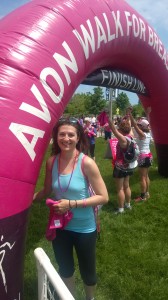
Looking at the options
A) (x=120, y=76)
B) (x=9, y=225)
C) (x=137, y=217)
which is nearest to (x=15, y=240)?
(x=9, y=225)

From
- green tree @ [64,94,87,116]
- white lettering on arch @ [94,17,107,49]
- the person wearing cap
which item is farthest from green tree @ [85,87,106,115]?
white lettering on arch @ [94,17,107,49]

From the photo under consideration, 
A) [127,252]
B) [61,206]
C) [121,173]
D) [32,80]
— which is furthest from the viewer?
[121,173]

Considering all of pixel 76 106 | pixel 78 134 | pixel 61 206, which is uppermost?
pixel 76 106

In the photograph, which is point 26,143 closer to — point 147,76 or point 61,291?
point 61,291

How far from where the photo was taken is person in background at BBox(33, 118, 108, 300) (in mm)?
2199

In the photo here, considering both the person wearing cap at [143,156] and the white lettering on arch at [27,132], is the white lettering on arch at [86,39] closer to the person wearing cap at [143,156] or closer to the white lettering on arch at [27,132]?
the white lettering on arch at [27,132]

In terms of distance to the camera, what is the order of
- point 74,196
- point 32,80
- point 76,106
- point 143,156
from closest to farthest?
point 74,196 < point 32,80 < point 143,156 < point 76,106

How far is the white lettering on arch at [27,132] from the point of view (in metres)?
2.21

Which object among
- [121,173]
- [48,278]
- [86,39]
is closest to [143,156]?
[121,173]

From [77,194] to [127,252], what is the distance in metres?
1.55

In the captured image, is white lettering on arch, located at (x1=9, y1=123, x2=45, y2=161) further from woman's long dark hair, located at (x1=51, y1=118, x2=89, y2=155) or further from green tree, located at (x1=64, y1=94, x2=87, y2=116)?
green tree, located at (x1=64, y1=94, x2=87, y2=116)

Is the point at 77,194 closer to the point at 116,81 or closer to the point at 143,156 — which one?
the point at 143,156

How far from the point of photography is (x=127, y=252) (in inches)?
137

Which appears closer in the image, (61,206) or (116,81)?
(61,206)
